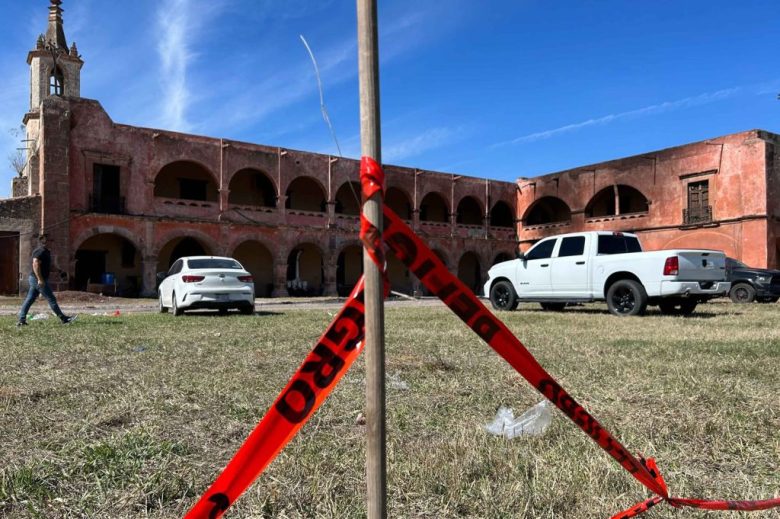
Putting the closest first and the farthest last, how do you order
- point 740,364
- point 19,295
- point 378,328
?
1. point 378,328
2. point 740,364
3. point 19,295

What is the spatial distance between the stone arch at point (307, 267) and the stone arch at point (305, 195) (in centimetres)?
223

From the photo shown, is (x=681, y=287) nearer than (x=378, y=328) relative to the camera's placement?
No

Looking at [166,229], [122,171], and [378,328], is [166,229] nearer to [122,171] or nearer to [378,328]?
[122,171]

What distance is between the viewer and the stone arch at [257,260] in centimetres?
2873

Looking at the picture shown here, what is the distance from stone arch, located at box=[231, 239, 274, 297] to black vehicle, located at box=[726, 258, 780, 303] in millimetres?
20111

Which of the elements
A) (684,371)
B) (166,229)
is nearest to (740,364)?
(684,371)

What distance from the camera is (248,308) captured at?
12.5 meters

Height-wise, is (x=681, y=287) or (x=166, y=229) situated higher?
(x=166, y=229)

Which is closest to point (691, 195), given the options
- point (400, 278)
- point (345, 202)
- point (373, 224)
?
point (400, 278)

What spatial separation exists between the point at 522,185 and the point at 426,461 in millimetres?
34557

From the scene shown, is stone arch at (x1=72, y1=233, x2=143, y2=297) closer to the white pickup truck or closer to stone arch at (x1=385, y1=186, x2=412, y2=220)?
stone arch at (x1=385, y1=186, x2=412, y2=220)

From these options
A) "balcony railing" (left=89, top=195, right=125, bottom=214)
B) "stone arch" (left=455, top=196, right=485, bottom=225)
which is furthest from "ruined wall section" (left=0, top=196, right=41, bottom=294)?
"stone arch" (left=455, top=196, right=485, bottom=225)

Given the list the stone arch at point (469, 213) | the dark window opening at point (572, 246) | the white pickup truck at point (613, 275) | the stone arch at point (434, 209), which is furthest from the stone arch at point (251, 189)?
the dark window opening at point (572, 246)

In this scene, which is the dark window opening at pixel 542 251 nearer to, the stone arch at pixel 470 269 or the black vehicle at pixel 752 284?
the black vehicle at pixel 752 284
